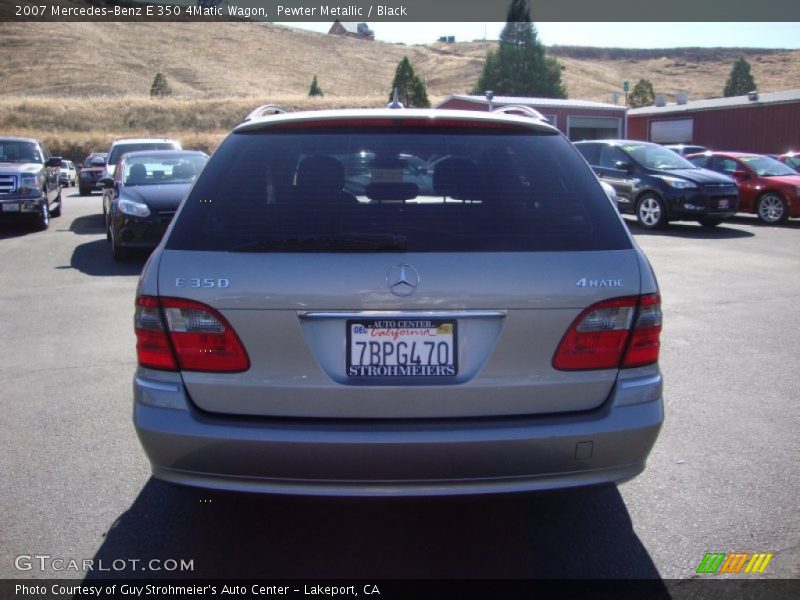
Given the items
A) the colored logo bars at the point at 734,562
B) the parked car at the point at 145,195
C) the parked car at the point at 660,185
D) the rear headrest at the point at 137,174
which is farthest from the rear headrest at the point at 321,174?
the parked car at the point at 660,185

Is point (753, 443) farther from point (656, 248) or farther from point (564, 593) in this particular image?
point (656, 248)

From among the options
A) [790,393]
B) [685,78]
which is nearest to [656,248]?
[790,393]

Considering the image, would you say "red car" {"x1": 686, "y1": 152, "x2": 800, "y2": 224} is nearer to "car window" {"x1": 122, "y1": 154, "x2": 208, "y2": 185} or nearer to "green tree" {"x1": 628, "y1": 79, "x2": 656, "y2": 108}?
"car window" {"x1": 122, "y1": 154, "x2": 208, "y2": 185}

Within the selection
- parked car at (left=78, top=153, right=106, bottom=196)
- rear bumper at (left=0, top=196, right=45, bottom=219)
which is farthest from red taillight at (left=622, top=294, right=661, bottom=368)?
parked car at (left=78, top=153, right=106, bottom=196)

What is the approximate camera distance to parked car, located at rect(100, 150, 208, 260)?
11.1 metres

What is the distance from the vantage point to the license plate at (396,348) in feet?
9.45

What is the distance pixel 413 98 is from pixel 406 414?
64455 millimetres

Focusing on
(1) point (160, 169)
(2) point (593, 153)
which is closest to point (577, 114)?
(2) point (593, 153)

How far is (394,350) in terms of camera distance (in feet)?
9.47

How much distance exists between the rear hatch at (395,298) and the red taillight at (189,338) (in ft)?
0.11

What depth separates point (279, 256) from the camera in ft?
9.65

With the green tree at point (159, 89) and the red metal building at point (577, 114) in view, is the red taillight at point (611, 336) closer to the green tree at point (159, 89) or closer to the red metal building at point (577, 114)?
the red metal building at point (577, 114)

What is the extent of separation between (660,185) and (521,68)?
62.1m

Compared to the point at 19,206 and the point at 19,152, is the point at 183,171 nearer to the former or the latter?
the point at 19,206
